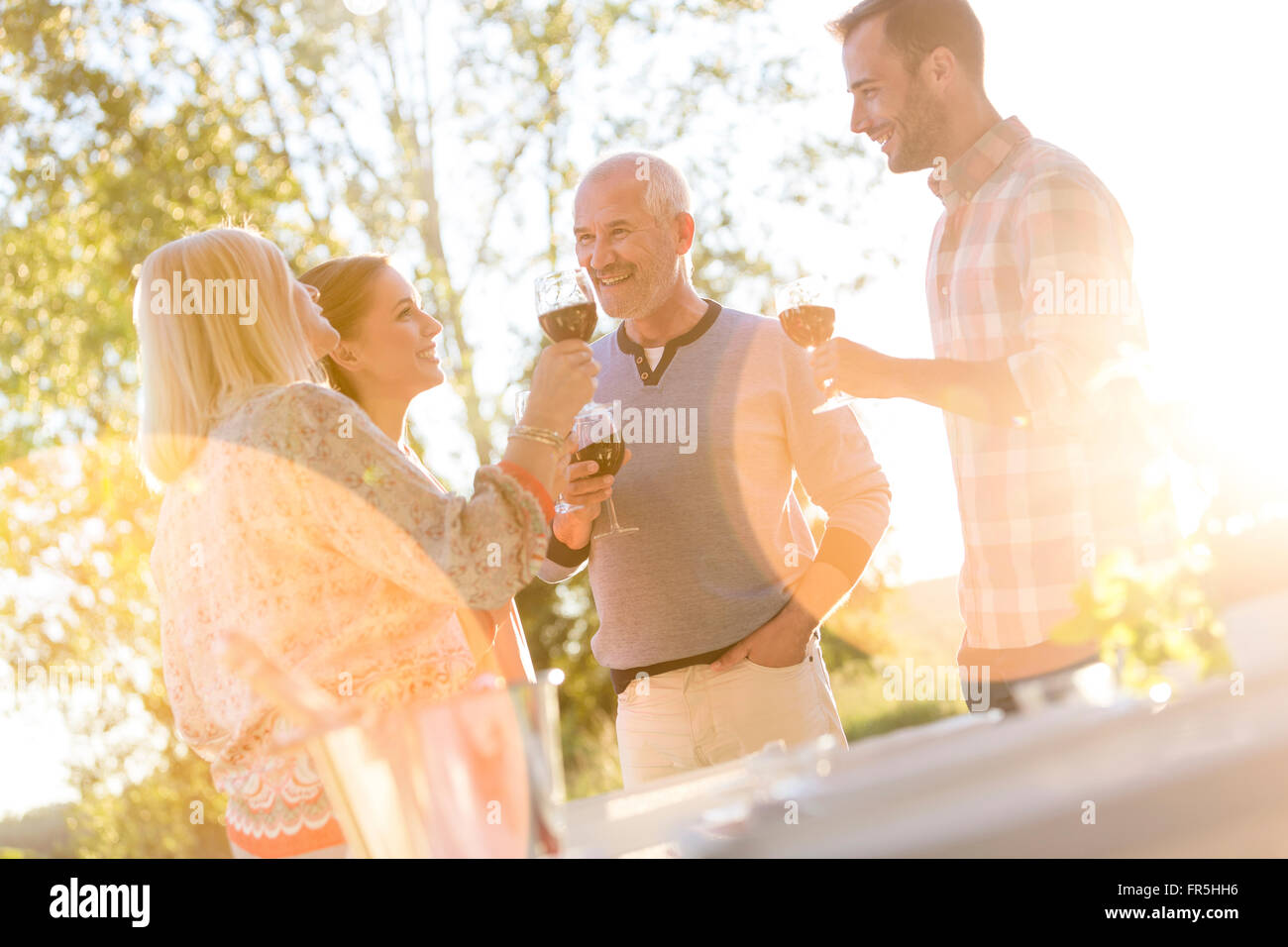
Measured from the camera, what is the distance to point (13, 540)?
7.98 m

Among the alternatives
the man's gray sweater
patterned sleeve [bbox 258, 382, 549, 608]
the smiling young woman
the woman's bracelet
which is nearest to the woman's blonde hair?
→ patterned sleeve [bbox 258, 382, 549, 608]

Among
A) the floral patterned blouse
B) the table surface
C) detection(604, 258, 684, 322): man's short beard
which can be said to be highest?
detection(604, 258, 684, 322): man's short beard

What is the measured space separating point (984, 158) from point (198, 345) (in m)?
1.72

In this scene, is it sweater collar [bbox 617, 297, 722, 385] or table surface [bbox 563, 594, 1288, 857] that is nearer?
table surface [bbox 563, 594, 1288, 857]

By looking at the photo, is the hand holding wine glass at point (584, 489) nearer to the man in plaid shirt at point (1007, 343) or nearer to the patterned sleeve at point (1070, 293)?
the man in plaid shirt at point (1007, 343)

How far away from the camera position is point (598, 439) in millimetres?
2725

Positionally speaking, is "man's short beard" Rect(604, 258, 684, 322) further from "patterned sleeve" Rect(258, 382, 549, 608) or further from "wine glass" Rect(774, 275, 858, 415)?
"patterned sleeve" Rect(258, 382, 549, 608)

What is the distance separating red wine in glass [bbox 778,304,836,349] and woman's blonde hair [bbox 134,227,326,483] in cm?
114

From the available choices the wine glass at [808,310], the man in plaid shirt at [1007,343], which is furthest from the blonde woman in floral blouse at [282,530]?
the man in plaid shirt at [1007,343]

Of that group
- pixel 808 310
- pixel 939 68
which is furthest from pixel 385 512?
pixel 939 68

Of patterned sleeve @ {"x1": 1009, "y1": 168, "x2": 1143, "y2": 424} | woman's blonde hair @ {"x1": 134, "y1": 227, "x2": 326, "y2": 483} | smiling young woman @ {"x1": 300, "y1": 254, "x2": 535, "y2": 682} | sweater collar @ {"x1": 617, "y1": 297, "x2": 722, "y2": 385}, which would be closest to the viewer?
woman's blonde hair @ {"x1": 134, "y1": 227, "x2": 326, "y2": 483}

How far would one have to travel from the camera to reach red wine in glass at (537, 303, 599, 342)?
8.52 feet

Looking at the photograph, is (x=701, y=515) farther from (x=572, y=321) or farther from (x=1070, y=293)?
(x=1070, y=293)

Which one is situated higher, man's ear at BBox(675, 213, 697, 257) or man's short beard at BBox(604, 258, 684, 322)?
man's ear at BBox(675, 213, 697, 257)
